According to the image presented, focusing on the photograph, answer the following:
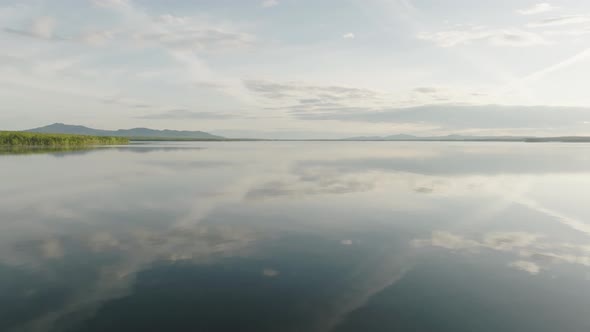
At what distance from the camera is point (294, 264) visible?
1177cm

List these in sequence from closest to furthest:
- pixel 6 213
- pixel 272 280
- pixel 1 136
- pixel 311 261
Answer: pixel 272 280
pixel 311 261
pixel 6 213
pixel 1 136

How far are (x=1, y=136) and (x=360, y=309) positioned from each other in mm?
150477

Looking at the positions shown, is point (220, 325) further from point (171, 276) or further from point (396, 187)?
point (396, 187)

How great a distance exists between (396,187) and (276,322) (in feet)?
77.7

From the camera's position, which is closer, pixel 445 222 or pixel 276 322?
pixel 276 322

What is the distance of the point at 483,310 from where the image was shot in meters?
8.84

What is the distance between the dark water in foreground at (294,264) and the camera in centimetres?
840

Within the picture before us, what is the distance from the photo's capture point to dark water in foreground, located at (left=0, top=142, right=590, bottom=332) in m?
8.40

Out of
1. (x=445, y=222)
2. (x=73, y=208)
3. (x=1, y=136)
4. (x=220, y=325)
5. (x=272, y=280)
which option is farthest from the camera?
(x=1, y=136)

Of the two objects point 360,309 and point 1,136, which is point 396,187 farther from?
point 1,136

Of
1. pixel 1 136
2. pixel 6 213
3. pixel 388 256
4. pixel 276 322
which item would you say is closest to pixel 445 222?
pixel 388 256

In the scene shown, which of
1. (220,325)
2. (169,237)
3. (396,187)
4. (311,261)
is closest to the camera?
(220,325)

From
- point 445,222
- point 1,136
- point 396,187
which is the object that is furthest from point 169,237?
point 1,136

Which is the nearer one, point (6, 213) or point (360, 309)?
point (360, 309)
